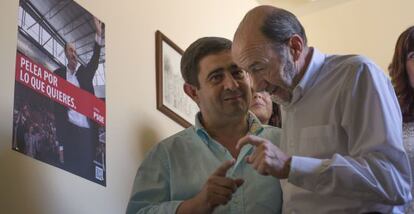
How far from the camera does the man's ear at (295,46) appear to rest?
4.74 ft

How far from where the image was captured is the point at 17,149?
1.53m

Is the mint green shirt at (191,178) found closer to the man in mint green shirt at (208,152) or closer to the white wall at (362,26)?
the man in mint green shirt at (208,152)

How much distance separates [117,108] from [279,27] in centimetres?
67

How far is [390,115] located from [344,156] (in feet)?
0.39

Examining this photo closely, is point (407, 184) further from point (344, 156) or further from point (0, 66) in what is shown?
point (0, 66)

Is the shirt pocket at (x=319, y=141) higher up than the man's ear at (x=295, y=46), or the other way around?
the man's ear at (x=295, y=46)

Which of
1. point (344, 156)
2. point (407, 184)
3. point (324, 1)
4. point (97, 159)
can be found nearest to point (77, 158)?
point (97, 159)

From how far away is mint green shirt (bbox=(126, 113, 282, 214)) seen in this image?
1.62m

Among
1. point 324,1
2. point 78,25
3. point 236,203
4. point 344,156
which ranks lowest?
point 236,203

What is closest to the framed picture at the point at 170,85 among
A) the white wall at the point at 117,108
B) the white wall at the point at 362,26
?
the white wall at the point at 117,108

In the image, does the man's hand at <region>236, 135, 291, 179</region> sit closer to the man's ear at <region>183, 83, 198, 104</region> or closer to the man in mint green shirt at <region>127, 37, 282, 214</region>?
the man in mint green shirt at <region>127, 37, 282, 214</region>

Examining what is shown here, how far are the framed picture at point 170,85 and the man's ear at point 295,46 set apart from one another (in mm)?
767

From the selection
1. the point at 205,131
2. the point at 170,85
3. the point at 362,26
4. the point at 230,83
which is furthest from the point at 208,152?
the point at 362,26

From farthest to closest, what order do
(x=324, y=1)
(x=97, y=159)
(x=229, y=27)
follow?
(x=324, y=1) < (x=229, y=27) < (x=97, y=159)
